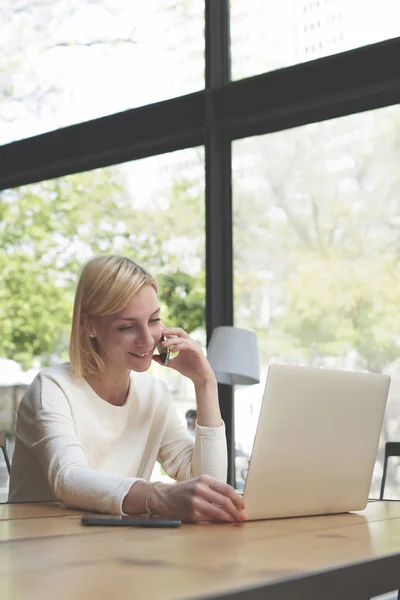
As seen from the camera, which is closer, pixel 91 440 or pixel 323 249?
pixel 91 440

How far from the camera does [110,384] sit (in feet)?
7.47

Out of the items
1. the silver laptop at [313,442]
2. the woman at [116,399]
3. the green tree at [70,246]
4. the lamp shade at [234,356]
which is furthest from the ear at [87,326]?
the green tree at [70,246]

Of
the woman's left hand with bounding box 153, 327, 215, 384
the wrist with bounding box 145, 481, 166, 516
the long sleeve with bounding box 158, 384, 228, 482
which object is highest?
the woman's left hand with bounding box 153, 327, 215, 384

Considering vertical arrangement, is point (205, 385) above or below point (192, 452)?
above

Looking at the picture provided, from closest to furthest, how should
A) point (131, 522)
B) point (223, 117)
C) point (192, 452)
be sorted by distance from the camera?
1. point (131, 522)
2. point (192, 452)
3. point (223, 117)

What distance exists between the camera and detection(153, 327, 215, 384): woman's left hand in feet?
7.52

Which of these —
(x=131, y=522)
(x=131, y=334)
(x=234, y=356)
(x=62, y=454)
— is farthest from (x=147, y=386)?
Answer: (x=234, y=356)

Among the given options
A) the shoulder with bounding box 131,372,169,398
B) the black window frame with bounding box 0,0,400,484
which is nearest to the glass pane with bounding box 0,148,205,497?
the black window frame with bounding box 0,0,400,484

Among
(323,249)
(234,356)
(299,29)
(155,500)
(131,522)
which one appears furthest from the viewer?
(299,29)

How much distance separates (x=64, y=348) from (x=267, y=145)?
1721 mm

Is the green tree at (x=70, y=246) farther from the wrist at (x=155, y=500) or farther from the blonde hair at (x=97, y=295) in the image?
the wrist at (x=155, y=500)

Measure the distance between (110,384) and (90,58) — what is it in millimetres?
3583

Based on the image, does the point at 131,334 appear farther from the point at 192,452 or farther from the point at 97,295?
the point at 192,452

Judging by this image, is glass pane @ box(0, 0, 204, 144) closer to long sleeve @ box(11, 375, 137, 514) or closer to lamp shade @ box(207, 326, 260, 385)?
lamp shade @ box(207, 326, 260, 385)
